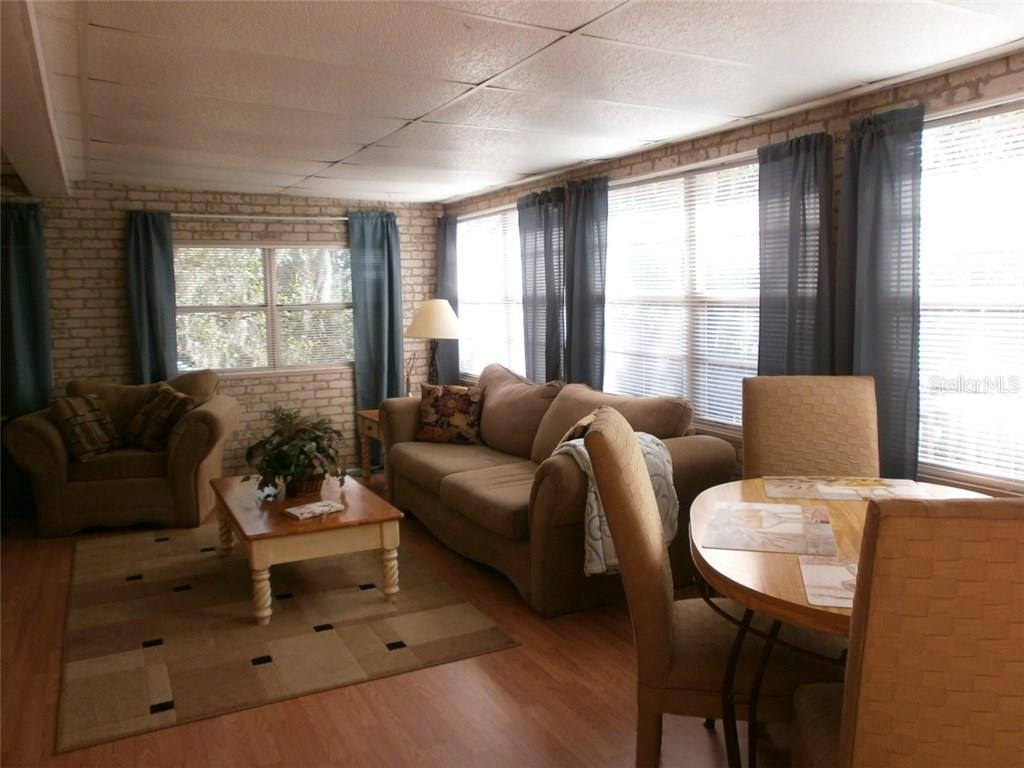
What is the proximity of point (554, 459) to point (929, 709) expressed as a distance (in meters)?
2.13

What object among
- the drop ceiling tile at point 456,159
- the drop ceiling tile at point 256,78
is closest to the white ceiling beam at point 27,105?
the drop ceiling tile at point 256,78

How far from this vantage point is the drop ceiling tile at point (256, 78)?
259 cm

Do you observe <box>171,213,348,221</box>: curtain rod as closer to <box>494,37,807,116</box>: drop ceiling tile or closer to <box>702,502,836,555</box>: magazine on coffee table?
<box>494,37,807,116</box>: drop ceiling tile

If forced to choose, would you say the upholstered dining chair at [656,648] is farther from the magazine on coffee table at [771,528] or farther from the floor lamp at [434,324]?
the floor lamp at [434,324]

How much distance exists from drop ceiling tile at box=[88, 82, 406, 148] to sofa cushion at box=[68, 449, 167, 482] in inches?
88.0

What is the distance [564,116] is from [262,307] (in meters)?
3.61

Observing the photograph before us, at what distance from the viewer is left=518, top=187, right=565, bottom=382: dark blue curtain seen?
5250 millimetres

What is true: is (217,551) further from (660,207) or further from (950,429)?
(950,429)

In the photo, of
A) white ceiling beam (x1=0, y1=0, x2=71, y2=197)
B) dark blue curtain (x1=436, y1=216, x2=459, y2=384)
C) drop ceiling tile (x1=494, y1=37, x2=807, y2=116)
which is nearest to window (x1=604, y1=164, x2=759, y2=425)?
drop ceiling tile (x1=494, y1=37, x2=807, y2=116)

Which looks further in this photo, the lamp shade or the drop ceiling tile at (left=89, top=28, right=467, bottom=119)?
the lamp shade

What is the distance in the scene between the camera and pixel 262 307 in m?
6.43

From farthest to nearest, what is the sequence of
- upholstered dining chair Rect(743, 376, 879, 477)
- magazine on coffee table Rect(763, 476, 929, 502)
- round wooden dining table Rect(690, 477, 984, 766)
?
upholstered dining chair Rect(743, 376, 879, 477)
magazine on coffee table Rect(763, 476, 929, 502)
round wooden dining table Rect(690, 477, 984, 766)

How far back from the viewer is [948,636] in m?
1.34

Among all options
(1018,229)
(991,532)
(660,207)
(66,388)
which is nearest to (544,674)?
(991,532)
